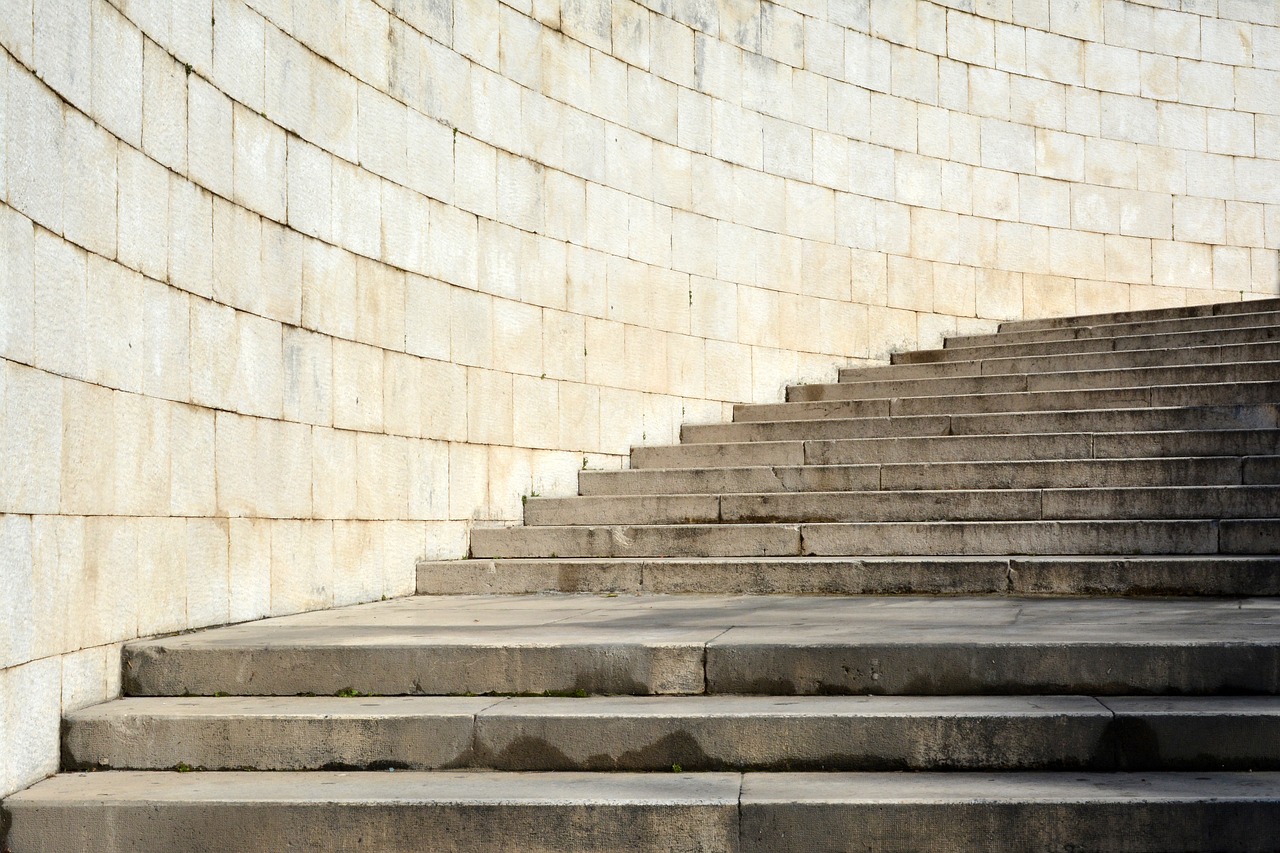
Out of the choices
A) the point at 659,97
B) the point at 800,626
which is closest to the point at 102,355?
the point at 800,626

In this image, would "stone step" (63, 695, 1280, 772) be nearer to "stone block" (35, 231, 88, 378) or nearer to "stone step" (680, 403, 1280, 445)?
"stone block" (35, 231, 88, 378)

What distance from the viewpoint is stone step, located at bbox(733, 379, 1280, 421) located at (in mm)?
8703

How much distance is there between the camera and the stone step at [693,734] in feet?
14.5

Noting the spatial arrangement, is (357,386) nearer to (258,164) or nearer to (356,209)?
(356,209)

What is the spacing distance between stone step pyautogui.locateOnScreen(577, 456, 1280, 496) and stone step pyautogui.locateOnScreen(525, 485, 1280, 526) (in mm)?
145

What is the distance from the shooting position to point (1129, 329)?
10.8 meters

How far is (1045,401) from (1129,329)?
207cm

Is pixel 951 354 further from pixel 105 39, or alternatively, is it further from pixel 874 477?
pixel 105 39

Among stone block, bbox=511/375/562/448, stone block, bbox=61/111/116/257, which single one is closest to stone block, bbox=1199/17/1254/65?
stone block, bbox=511/375/562/448

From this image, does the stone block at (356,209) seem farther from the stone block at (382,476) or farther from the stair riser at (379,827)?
the stair riser at (379,827)

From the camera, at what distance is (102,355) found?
5395 millimetres

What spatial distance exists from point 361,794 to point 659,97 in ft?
24.3

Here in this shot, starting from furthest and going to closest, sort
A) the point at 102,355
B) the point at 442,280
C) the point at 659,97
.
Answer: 1. the point at 659,97
2. the point at 442,280
3. the point at 102,355

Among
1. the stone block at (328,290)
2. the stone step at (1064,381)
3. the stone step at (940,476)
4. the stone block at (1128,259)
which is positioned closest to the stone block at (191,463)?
the stone block at (328,290)
